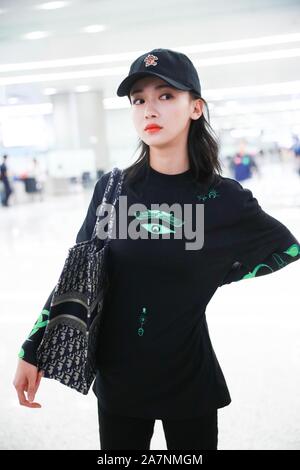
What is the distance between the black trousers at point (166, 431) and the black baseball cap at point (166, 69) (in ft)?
2.49

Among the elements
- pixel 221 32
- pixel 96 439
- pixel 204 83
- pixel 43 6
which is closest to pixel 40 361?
pixel 96 439

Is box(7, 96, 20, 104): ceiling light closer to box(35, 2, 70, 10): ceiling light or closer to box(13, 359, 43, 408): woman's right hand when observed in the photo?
box(35, 2, 70, 10): ceiling light

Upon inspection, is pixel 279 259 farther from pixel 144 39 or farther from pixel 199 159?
pixel 144 39

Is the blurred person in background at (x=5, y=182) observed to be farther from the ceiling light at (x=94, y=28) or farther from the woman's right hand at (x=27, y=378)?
the woman's right hand at (x=27, y=378)

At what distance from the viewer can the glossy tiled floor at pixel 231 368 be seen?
67.9 inches

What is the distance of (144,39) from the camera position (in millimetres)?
6242

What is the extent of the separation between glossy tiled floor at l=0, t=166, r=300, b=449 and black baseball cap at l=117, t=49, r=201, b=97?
1.42 metres

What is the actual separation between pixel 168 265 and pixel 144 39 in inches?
244

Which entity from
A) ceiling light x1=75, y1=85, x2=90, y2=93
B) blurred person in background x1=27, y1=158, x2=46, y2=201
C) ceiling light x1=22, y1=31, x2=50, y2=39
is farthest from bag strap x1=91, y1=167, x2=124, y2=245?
blurred person in background x1=27, y1=158, x2=46, y2=201

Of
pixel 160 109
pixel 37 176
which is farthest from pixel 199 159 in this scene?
pixel 37 176

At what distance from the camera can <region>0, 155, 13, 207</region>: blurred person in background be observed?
978 cm

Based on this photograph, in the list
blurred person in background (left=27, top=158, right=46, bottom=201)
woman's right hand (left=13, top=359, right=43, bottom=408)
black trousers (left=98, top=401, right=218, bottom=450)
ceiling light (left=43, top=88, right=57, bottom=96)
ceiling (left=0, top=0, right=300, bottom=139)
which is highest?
ceiling light (left=43, top=88, right=57, bottom=96)

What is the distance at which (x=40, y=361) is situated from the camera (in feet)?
3.08

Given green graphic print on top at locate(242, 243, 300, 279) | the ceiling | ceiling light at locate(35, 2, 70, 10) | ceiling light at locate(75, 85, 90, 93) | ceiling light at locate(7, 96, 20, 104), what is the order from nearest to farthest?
green graphic print on top at locate(242, 243, 300, 279), ceiling light at locate(35, 2, 70, 10), the ceiling, ceiling light at locate(75, 85, 90, 93), ceiling light at locate(7, 96, 20, 104)
